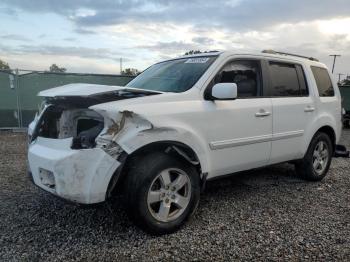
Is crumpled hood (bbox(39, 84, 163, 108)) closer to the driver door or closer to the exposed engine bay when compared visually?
the exposed engine bay

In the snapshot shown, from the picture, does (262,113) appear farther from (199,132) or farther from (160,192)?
(160,192)

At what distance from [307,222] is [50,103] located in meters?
3.02

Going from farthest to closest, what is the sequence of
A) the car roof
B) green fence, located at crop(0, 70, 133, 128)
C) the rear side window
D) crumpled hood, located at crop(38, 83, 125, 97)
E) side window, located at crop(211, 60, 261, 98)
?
green fence, located at crop(0, 70, 133, 128) → the rear side window → the car roof → side window, located at crop(211, 60, 261, 98) → crumpled hood, located at crop(38, 83, 125, 97)

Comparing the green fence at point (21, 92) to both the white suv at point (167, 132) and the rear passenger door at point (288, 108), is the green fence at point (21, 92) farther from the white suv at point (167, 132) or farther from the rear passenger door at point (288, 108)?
the white suv at point (167, 132)

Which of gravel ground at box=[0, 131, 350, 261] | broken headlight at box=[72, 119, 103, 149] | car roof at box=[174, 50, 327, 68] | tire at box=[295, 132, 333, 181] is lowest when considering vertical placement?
gravel ground at box=[0, 131, 350, 261]

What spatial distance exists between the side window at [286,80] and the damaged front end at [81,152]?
6.97 feet

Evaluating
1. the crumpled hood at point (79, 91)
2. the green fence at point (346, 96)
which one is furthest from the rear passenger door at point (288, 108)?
the green fence at point (346, 96)

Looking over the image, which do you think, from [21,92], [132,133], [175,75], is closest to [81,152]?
[132,133]

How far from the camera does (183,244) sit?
358cm

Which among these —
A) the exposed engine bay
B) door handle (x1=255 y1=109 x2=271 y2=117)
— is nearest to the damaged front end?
the exposed engine bay

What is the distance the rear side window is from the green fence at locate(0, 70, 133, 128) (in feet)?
20.5

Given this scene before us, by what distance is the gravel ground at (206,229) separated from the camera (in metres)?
3.40

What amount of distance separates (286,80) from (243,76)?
915 mm

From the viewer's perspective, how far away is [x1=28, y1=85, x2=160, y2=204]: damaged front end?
131 inches
